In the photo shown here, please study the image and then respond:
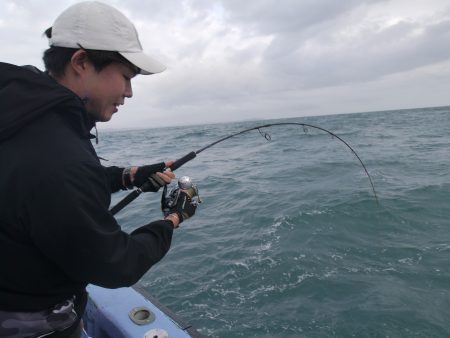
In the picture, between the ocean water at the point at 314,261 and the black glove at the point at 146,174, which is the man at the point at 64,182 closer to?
the black glove at the point at 146,174

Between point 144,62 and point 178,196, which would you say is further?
point 178,196

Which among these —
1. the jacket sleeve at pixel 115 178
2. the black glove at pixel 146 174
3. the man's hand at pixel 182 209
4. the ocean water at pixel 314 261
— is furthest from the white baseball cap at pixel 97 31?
the ocean water at pixel 314 261

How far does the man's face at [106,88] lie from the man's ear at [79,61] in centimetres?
2

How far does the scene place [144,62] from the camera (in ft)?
4.63

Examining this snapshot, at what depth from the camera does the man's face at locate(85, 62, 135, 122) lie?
1.34 meters

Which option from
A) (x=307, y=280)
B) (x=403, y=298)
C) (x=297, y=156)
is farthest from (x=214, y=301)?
(x=297, y=156)

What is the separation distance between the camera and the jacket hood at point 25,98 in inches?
41.4

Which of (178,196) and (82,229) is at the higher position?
(82,229)

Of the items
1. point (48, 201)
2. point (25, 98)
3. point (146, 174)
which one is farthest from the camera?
point (146, 174)

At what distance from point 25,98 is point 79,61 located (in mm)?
289

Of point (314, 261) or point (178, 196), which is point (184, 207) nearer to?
point (178, 196)

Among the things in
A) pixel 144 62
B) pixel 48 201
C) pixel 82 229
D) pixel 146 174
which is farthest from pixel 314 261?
pixel 48 201

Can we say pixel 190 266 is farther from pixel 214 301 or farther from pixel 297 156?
pixel 297 156

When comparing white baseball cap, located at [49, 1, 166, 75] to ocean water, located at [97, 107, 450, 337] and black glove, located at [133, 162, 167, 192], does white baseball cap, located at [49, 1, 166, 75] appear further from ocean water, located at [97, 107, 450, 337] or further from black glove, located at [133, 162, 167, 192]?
ocean water, located at [97, 107, 450, 337]
